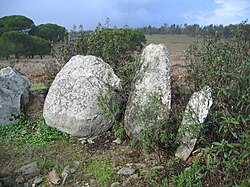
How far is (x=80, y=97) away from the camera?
5.89 m

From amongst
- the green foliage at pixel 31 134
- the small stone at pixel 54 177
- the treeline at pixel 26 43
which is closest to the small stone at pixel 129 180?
the small stone at pixel 54 177

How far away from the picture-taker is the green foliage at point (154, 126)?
15.9 ft

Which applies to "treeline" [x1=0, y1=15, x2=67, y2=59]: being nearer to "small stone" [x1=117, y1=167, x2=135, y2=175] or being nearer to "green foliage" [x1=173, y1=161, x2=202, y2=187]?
"small stone" [x1=117, y1=167, x2=135, y2=175]

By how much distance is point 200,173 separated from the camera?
4.27 m

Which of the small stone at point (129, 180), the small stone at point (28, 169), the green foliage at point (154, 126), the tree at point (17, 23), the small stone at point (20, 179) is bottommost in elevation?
the small stone at point (20, 179)

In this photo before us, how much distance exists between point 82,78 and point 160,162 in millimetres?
2216

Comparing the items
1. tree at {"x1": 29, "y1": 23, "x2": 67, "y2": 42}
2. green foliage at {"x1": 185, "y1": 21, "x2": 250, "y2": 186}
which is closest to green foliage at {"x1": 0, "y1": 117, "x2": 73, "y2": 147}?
green foliage at {"x1": 185, "y1": 21, "x2": 250, "y2": 186}

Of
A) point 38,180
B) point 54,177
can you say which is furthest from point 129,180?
point 38,180

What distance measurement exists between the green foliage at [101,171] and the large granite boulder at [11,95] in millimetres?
2403

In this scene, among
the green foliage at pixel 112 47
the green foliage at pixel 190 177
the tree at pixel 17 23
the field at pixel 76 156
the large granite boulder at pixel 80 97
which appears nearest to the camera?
the green foliage at pixel 190 177

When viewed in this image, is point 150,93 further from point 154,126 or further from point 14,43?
point 14,43

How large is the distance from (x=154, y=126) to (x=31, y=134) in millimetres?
2429

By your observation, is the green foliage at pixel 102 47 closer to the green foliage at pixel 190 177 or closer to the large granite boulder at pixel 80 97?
the large granite boulder at pixel 80 97

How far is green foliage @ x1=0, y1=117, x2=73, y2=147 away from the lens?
585 cm
